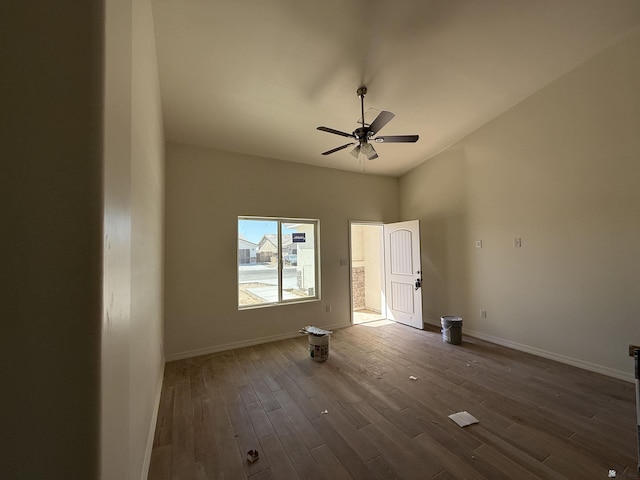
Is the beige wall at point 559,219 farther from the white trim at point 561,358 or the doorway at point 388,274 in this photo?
the doorway at point 388,274

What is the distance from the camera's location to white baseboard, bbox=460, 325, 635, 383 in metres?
2.77

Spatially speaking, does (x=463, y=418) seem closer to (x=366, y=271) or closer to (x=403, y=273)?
(x=403, y=273)

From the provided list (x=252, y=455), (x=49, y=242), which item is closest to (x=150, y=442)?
(x=252, y=455)

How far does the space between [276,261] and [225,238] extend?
93 centimetres

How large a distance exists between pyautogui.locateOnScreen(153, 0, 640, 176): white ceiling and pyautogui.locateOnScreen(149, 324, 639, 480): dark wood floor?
3178mm

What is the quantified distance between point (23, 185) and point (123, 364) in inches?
25.7

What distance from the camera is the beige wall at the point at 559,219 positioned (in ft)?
9.04

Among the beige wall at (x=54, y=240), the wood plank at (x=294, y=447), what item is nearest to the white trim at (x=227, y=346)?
the wood plank at (x=294, y=447)

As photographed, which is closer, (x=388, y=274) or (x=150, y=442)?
(x=150, y=442)

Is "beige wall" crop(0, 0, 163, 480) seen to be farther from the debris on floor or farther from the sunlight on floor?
the sunlight on floor

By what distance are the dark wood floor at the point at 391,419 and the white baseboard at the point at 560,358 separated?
0.10m

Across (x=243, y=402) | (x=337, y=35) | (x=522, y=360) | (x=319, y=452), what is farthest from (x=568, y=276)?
(x=243, y=402)

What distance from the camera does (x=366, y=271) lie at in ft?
21.7

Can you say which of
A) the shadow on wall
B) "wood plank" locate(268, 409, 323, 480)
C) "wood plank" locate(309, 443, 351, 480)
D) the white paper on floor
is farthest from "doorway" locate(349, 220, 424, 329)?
"wood plank" locate(309, 443, 351, 480)
